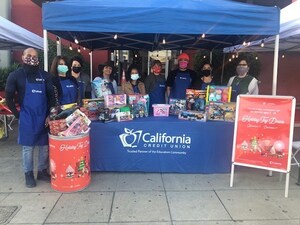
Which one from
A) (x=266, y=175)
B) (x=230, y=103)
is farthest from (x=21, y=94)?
(x=266, y=175)

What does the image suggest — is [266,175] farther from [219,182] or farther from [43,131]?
[43,131]

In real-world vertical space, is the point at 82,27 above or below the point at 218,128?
above

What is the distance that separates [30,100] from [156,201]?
6.95 feet

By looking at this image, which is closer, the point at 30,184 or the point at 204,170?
the point at 30,184

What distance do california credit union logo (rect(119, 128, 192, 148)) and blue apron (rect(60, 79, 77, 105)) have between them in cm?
95

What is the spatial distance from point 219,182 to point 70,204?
2134 millimetres

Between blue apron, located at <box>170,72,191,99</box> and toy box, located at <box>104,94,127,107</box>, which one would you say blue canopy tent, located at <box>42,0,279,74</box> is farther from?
blue apron, located at <box>170,72,191,99</box>

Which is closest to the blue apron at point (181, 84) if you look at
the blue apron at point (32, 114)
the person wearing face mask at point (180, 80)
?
the person wearing face mask at point (180, 80)

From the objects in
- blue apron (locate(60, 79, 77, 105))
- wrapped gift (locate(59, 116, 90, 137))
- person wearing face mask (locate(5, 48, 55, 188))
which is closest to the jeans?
person wearing face mask (locate(5, 48, 55, 188))

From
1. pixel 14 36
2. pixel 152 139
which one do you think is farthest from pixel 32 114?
pixel 14 36

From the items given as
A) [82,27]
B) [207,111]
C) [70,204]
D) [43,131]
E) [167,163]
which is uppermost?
[82,27]

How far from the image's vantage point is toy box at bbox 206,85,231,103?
4.57m

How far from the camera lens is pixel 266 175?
465 cm

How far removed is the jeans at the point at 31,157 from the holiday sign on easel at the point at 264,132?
2715mm
